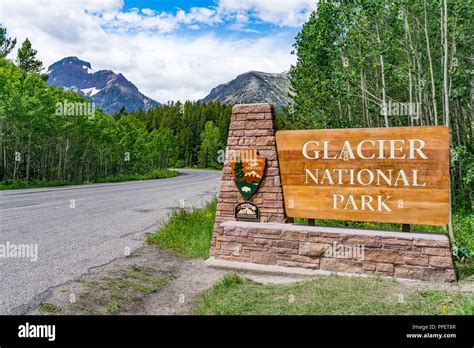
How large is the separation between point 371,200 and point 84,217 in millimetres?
8151

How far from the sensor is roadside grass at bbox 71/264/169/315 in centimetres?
457

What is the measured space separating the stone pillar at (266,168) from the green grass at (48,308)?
300 centimetres

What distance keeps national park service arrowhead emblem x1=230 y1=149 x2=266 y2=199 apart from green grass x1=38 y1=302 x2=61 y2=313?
12.0 ft

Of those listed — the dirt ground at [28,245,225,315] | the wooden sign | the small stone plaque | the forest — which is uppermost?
the forest

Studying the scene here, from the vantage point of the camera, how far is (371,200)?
6.12 meters

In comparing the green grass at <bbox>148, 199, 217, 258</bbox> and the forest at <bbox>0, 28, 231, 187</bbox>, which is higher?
the forest at <bbox>0, 28, 231, 187</bbox>

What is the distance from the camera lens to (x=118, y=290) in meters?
5.17

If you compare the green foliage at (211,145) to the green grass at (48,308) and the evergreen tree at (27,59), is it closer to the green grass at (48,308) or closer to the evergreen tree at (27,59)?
the evergreen tree at (27,59)

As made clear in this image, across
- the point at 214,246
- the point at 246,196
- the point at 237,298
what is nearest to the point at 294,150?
the point at 246,196

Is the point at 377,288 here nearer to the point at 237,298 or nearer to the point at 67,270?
the point at 237,298

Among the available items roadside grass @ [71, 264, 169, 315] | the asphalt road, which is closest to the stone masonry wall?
roadside grass @ [71, 264, 169, 315]

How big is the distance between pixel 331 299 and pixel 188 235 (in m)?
4.24

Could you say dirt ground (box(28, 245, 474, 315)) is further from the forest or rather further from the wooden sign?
the forest
